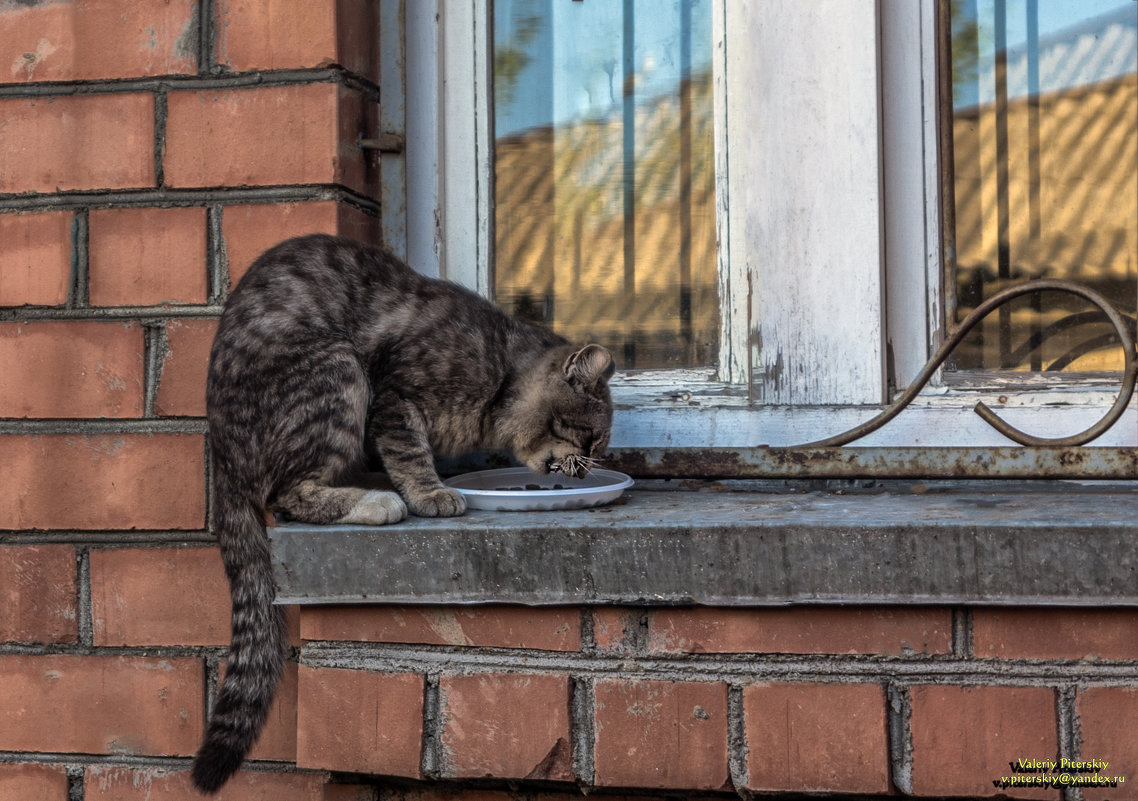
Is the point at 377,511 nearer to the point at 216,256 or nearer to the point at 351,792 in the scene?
the point at 351,792

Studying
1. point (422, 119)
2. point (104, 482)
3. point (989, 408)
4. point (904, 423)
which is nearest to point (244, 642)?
point (104, 482)

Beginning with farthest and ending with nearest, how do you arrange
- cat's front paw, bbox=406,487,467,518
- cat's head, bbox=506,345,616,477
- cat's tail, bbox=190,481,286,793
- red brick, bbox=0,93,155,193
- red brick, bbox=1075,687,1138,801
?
cat's head, bbox=506,345,616,477 → red brick, bbox=0,93,155,193 → cat's front paw, bbox=406,487,467,518 → cat's tail, bbox=190,481,286,793 → red brick, bbox=1075,687,1138,801

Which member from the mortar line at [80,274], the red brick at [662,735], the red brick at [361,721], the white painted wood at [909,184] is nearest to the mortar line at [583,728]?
the red brick at [662,735]

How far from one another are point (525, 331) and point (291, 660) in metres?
0.77

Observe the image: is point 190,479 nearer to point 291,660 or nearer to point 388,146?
point 291,660

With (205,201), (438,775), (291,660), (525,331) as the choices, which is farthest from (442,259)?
(438,775)

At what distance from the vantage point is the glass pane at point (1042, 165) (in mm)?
1721

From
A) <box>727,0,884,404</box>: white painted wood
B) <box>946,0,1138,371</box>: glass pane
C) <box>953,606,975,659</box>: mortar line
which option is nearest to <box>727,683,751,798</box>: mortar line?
<box>953,606,975,659</box>: mortar line

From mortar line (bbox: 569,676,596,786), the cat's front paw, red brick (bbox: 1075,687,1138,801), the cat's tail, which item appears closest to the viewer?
red brick (bbox: 1075,687,1138,801)

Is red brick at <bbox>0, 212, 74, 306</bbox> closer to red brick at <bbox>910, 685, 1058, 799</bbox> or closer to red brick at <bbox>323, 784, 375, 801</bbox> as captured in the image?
red brick at <bbox>323, 784, 375, 801</bbox>

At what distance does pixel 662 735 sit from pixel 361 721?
1.39ft

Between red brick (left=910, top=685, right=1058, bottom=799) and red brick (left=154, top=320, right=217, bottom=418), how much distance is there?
1.26 metres

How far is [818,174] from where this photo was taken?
65.3 inches

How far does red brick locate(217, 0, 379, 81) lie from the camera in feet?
5.32
